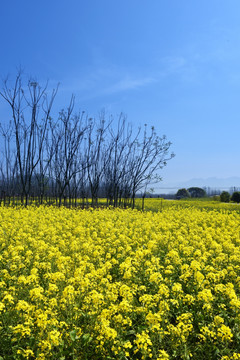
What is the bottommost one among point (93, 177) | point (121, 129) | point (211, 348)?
point (211, 348)

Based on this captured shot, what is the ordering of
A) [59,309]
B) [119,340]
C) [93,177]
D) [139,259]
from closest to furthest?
1. [119,340]
2. [59,309]
3. [139,259]
4. [93,177]

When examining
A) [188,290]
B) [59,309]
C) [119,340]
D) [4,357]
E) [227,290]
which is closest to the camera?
[4,357]

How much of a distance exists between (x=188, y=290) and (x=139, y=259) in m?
1.42

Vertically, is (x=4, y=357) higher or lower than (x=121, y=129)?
lower

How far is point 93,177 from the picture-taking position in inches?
1046

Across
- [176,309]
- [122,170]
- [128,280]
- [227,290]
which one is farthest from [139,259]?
[122,170]

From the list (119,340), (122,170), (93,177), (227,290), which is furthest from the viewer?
(122,170)

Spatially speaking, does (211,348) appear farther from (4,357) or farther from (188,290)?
(4,357)

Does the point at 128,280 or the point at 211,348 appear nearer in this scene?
the point at 211,348

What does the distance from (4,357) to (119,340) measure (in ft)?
4.75

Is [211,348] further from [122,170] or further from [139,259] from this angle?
[122,170]

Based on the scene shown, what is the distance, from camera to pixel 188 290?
5.15 metres

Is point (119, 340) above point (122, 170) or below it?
below

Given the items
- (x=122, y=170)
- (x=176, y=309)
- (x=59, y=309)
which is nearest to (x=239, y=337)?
(x=176, y=309)
